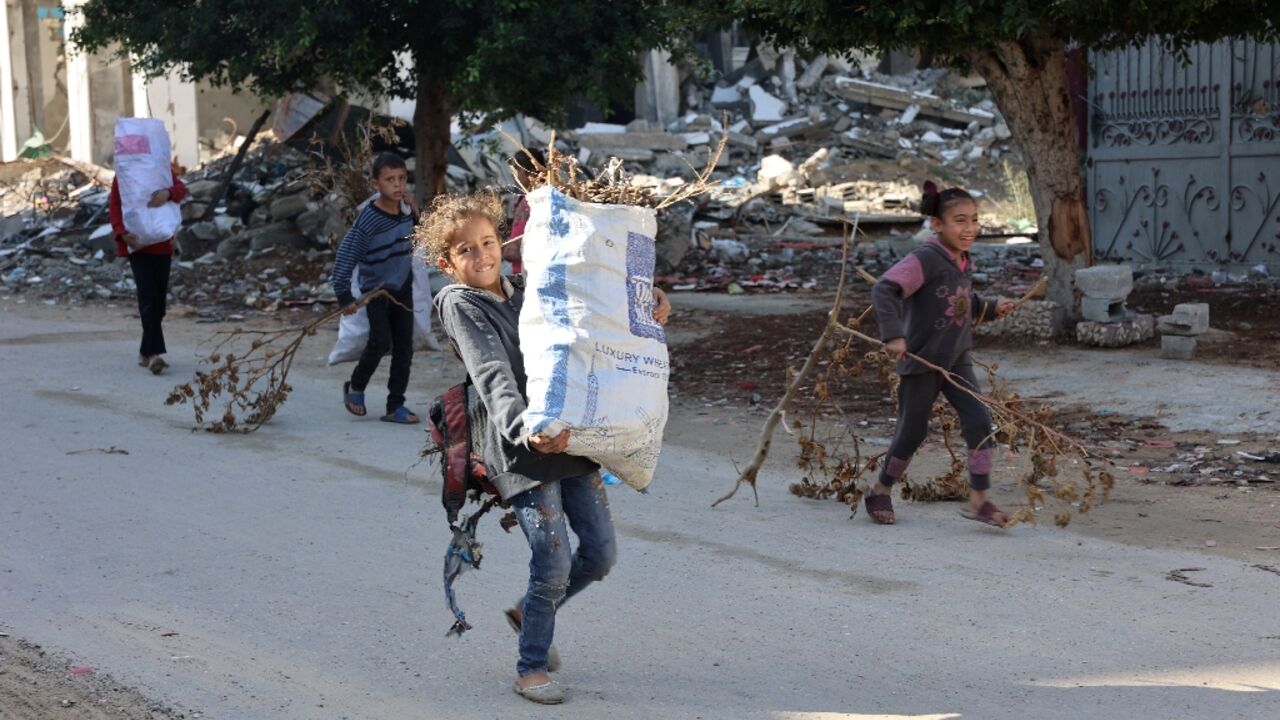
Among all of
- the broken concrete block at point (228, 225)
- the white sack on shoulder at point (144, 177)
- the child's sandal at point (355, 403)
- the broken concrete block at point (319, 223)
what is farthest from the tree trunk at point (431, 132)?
the child's sandal at point (355, 403)

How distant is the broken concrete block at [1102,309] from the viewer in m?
10.8

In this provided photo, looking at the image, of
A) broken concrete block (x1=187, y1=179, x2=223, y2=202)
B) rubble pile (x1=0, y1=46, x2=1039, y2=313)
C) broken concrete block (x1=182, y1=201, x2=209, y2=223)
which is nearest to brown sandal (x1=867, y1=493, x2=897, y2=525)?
rubble pile (x1=0, y1=46, x2=1039, y2=313)

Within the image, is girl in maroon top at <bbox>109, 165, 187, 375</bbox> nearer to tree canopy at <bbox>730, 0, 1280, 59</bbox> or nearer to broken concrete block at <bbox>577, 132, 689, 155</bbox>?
tree canopy at <bbox>730, 0, 1280, 59</bbox>

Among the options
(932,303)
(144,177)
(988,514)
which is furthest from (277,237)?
(988,514)

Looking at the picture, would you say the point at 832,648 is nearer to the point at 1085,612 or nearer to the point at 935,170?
the point at 1085,612

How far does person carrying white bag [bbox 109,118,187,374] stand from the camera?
10.2m

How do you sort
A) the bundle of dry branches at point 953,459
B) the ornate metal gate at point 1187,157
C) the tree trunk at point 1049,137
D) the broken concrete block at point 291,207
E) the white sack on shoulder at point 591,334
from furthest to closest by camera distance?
1. the broken concrete block at point 291,207
2. the ornate metal gate at point 1187,157
3. the tree trunk at point 1049,137
4. the bundle of dry branches at point 953,459
5. the white sack on shoulder at point 591,334

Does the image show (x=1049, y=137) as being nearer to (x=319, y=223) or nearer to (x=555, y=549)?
(x=555, y=549)

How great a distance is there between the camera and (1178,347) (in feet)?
33.1

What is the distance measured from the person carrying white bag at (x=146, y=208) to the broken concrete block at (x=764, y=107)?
69.3 feet

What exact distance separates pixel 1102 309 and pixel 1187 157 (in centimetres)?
484

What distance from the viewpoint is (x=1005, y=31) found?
9281mm

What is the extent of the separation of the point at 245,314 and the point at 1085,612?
451 inches

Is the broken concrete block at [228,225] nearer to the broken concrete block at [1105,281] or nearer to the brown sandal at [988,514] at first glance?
the broken concrete block at [1105,281]
